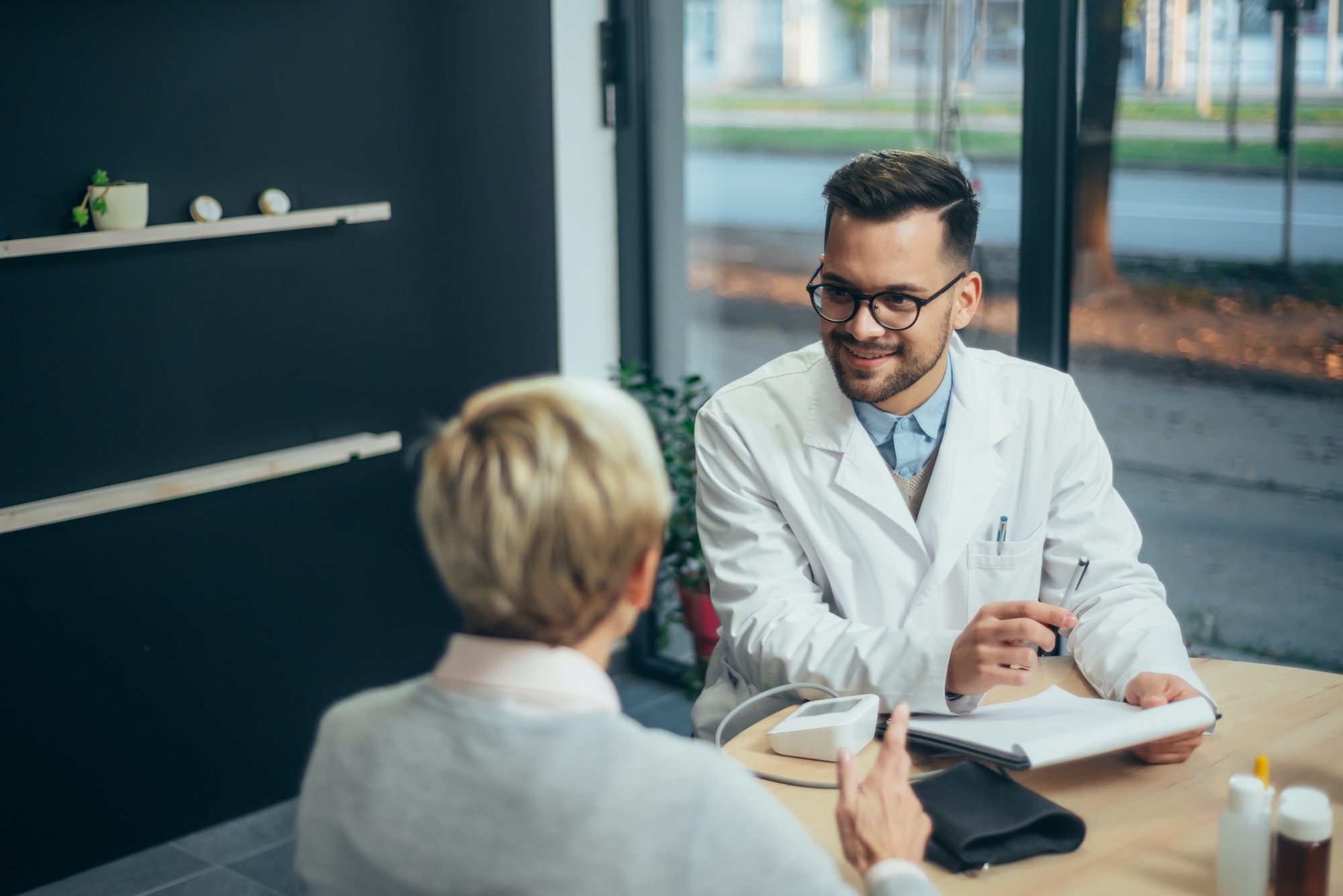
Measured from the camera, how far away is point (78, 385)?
253 centimetres

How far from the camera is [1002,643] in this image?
1.51 m

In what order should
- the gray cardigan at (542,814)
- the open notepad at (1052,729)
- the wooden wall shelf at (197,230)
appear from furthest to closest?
the wooden wall shelf at (197,230)
the open notepad at (1052,729)
the gray cardigan at (542,814)

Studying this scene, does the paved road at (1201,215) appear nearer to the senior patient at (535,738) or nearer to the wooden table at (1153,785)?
the wooden table at (1153,785)

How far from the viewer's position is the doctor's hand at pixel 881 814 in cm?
117

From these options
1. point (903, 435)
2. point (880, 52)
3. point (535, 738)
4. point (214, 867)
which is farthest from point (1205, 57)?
point (214, 867)

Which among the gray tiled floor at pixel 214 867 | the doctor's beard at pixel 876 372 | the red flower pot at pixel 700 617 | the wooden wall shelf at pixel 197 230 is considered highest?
the wooden wall shelf at pixel 197 230

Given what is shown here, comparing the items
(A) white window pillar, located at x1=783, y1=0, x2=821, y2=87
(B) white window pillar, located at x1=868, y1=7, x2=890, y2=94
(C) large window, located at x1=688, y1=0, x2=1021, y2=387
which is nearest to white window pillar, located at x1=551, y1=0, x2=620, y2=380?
(C) large window, located at x1=688, y1=0, x2=1021, y2=387

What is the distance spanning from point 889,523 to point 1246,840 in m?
0.78

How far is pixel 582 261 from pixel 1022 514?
1728 mm

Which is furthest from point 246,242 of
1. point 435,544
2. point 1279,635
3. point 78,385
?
point 1279,635

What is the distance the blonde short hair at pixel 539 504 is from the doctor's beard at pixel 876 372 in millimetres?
915

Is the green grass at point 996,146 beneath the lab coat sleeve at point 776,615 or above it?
above

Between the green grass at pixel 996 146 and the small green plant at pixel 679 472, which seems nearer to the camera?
the green grass at pixel 996 146

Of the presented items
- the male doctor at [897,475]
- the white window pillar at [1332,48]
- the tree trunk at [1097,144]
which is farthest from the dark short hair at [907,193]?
the white window pillar at [1332,48]
